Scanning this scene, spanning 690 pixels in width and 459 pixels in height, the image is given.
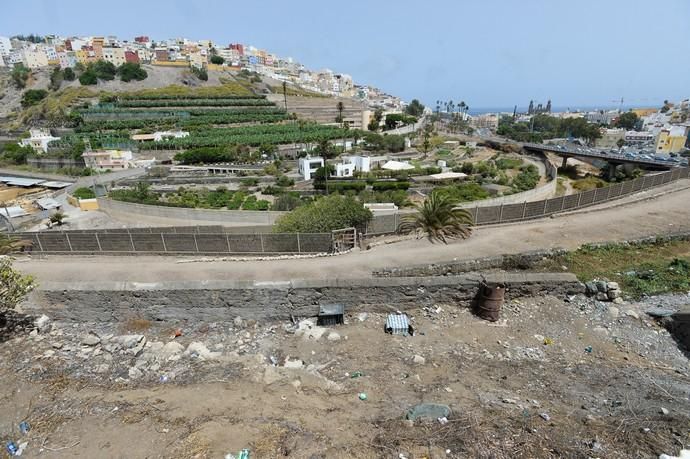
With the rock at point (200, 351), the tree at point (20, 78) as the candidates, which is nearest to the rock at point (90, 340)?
the rock at point (200, 351)

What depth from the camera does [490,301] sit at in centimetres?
736

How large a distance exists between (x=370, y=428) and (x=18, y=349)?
7.33m

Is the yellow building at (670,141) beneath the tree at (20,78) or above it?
beneath

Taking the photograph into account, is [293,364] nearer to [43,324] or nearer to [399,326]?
[399,326]

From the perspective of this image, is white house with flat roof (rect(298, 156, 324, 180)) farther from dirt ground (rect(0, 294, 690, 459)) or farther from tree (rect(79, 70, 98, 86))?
tree (rect(79, 70, 98, 86))

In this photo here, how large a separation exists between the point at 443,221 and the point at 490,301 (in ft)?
18.1

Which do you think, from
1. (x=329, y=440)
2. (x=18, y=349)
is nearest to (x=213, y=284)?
(x=18, y=349)

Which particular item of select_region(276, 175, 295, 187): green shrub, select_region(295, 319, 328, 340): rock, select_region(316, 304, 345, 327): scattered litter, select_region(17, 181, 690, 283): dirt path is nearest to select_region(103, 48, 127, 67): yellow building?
select_region(276, 175, 295, 187): green shrub

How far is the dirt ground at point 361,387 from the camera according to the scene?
4.37 m

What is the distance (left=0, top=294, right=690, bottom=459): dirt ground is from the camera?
4.37 meters

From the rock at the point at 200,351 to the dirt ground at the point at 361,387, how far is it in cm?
4

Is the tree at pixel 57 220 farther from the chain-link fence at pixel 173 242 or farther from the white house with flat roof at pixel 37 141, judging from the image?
the white house with flat roof at pixel 37 141

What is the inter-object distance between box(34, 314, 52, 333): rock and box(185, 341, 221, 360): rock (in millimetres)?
3505

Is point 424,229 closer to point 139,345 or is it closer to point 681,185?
point 139,345
